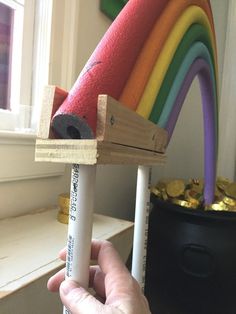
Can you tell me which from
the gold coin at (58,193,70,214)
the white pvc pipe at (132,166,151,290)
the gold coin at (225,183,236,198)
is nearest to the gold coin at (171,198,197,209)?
the gold coin at (225,183,236,198)

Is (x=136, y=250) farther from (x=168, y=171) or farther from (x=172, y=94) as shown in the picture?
(x=168, y=171)

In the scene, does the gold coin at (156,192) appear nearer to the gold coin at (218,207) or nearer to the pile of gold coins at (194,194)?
the pile of gold coins at (194,194)

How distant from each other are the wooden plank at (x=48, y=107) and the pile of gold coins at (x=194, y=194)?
0.57m

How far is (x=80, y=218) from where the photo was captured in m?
0.23

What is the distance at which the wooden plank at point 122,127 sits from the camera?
21 cm

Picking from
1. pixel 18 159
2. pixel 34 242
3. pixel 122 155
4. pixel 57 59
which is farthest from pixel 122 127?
pixel 57 59

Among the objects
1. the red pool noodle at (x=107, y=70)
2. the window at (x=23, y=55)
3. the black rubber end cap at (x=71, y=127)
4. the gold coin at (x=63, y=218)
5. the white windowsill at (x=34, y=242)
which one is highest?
the window at (x=23, y=55)

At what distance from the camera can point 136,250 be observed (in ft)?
1.18

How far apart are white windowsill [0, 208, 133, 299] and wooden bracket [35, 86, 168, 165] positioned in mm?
175

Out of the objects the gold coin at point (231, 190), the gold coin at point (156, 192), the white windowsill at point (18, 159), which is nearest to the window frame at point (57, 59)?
the white windowsill at point (18, 159)

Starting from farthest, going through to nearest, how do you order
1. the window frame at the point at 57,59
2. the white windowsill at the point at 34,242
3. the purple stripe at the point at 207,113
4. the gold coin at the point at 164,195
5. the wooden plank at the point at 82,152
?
1. the gold coin at the point at 164,195
2. the window frame at the point at 57,59
3. the purple stripe at the point at 207,113
4. the white windowsill at the point at 34,242
5. the wooden plank at the point at 82,152

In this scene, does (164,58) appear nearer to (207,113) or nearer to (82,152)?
(82,152)

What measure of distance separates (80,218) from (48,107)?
9 cm

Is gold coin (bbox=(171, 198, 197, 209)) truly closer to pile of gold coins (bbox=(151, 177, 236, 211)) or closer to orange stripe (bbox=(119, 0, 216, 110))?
pile of gold coins (bbox=(151, 177, 236, 211))
